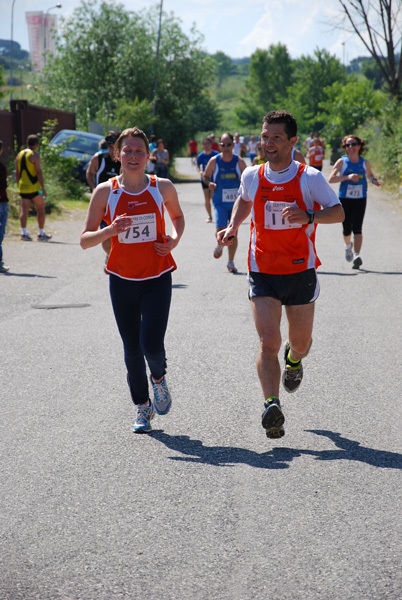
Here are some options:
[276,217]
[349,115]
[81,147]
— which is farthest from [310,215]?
[349,115]

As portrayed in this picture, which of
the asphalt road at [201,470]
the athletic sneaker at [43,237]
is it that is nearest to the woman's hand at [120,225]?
the asphalt road at [201,470]

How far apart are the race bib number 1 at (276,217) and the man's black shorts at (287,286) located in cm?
31

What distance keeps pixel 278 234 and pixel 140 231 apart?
88 cm

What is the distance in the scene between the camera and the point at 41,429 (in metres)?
5.32

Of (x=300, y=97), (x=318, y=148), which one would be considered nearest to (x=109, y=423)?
(x=318, y=148)

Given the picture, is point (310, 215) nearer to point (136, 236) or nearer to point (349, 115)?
point (136, 236)

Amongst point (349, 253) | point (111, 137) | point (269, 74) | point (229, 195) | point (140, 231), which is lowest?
point (349, 253)

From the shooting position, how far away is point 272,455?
15.8 feet

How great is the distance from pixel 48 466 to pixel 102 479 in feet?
1.31

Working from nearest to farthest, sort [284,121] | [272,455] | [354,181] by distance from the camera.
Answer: [272,455] → [284,121] → [354,181]

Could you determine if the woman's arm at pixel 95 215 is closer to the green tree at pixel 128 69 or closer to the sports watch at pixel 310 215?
the sports watch at pixel 310 215

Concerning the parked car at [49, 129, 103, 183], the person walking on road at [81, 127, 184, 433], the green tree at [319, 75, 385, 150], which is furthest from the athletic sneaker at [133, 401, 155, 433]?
the green tree at [319, 75, 385, 150]

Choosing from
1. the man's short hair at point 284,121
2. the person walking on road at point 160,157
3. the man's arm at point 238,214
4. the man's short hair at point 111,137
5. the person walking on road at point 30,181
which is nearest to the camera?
the man's short hair at point 284,121

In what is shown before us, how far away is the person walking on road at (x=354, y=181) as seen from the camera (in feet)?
40.0
